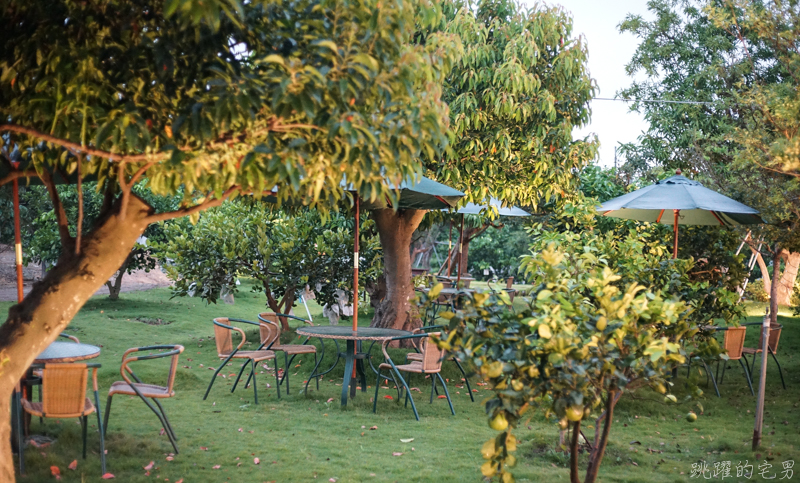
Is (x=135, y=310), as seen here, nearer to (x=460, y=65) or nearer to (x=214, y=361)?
(x=214, y=361)

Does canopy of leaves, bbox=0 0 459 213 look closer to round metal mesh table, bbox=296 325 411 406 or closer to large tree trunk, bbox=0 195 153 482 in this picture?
large tree trunk, bbox=0 195 153 482

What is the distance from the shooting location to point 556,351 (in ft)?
8.82

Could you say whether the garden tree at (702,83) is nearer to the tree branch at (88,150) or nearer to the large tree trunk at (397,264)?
the large tree trunk at (397,264)

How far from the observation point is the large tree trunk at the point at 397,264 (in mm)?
8906

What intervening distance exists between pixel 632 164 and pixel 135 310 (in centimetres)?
1372

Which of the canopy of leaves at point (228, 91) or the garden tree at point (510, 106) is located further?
the garden tree at point (510, 106)

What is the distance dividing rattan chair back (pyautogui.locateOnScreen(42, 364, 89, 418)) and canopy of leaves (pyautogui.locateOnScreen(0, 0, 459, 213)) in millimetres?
1348

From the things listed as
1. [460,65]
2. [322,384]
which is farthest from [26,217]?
[460,65]

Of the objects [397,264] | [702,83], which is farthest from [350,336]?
[702,83]

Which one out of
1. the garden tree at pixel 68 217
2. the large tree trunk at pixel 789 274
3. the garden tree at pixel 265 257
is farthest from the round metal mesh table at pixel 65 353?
the large tree trunk at pixel 789 274

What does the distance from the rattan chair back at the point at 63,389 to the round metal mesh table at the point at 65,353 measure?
12.1 inches

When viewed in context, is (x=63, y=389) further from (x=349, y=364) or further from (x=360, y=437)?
(x=349, y=364)

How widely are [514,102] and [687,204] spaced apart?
7.35 feet

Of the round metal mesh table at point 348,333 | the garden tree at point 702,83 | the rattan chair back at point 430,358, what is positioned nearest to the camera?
the rattan chair back at point 430,358
